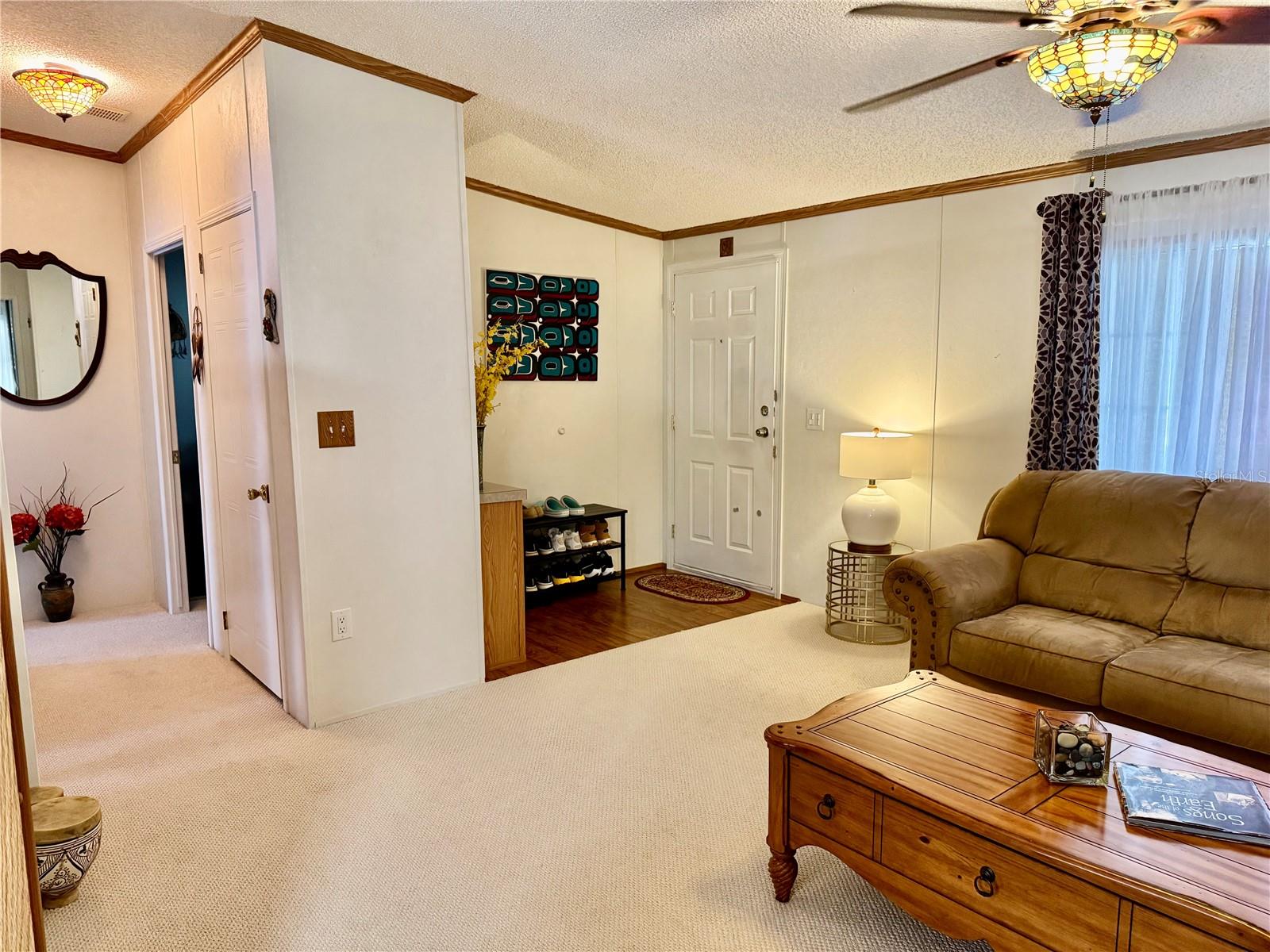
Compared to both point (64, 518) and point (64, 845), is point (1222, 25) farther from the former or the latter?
point (64, 518)

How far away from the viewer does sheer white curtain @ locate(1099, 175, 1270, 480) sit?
316 centimetres

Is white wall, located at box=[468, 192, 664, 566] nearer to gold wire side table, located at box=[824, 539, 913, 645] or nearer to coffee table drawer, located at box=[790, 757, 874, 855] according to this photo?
gold wire side table, located at box=[824, 539, 913, 645]

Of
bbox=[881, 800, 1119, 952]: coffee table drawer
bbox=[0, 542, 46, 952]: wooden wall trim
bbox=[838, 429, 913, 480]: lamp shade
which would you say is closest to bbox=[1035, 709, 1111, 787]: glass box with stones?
bbox=[881, 800, 1119, 952]: coffee table drawer

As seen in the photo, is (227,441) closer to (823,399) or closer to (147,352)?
(147,352)

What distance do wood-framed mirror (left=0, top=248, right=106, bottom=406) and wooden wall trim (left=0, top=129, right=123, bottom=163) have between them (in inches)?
20.9

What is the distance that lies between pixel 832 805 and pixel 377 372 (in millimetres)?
2230

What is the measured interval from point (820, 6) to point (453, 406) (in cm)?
196

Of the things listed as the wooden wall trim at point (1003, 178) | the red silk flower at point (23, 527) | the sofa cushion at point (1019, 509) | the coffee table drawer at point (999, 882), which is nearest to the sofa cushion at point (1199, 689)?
the sofa cushion at point (1019, 509)

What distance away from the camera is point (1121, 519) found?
3.18 meters

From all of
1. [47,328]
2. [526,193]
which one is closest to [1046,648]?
[526,193]

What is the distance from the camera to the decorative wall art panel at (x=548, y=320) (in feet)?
14.9

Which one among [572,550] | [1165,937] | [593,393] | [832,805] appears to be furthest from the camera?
[593,393]

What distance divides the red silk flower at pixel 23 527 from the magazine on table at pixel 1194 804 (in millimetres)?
4661

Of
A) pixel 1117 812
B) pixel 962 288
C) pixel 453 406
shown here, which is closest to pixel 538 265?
pixel 453 406
